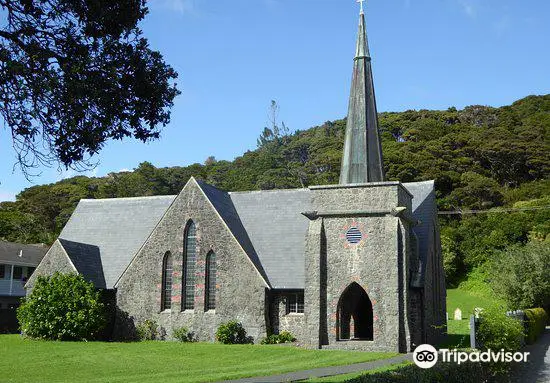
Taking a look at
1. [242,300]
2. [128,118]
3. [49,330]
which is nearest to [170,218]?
[242,300]

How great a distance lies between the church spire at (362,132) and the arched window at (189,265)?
8.64 meters

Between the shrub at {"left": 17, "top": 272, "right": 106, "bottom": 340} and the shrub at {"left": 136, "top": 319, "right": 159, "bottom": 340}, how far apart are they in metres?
2.00

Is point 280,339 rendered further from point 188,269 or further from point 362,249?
point 188,269

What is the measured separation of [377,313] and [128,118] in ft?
55.6

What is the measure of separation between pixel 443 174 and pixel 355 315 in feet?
144

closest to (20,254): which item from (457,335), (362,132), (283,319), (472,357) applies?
(283,319)

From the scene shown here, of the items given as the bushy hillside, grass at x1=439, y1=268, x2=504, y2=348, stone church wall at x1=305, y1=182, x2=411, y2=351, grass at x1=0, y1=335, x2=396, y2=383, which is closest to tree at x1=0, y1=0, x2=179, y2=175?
grass at x1=0, y1=335, x2=396, y2=383

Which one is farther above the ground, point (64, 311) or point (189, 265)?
point (189, 265)

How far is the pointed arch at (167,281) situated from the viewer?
100 feet

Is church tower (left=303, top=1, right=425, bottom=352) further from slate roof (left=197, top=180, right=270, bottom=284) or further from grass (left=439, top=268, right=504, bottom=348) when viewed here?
grass (left=439, top=268, right=504, bottom=348)

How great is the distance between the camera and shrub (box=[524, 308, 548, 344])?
1078 inches

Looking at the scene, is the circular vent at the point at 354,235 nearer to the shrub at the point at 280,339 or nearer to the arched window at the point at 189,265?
the shrub at the point at 280,339

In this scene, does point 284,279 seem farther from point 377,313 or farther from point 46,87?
point 46,87

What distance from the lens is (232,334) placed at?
1108 inches
